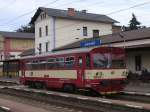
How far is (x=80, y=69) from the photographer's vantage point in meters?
24.2

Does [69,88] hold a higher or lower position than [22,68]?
lower

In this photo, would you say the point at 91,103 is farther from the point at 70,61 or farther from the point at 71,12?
the point at 71,12

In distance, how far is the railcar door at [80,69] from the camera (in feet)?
78.7

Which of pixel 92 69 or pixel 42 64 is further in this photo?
pixel 42 64

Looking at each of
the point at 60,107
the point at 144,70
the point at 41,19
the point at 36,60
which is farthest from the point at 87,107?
the point at 41,19

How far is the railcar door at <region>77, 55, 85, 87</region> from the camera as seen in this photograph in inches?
944

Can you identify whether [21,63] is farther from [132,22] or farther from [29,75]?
[132,22]

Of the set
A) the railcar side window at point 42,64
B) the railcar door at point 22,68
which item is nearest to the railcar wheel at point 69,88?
the railcar side window at point 42,64

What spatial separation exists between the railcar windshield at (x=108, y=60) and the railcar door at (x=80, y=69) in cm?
82

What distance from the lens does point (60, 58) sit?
2680 centimetres

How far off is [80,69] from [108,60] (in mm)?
1634

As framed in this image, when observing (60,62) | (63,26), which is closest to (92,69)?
(60,62)

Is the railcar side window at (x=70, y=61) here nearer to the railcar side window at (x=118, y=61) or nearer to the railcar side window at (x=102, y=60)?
the railcar side window at (x=102, y=60)

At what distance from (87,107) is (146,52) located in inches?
789
